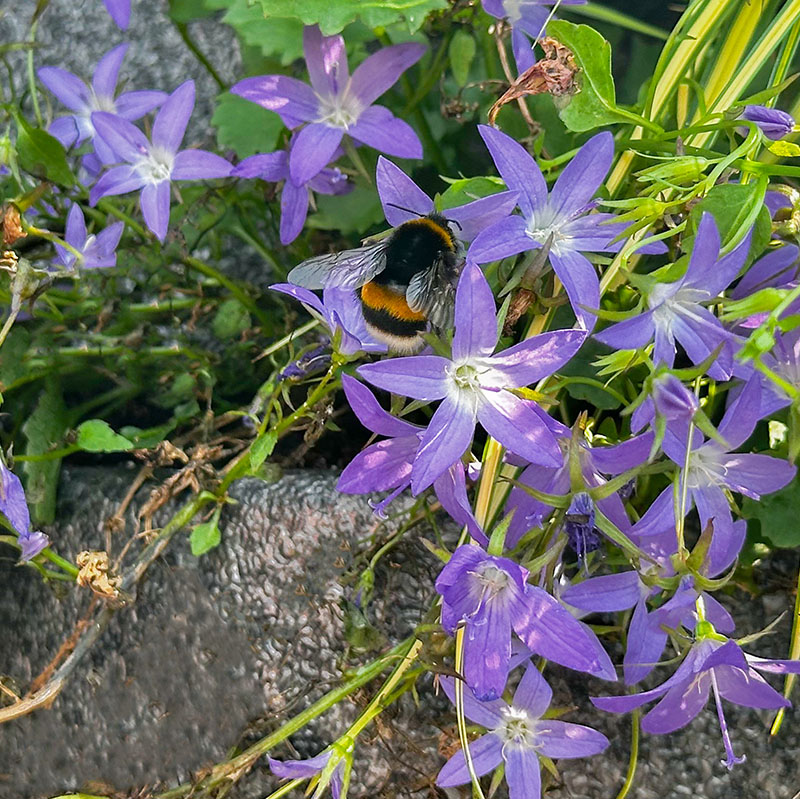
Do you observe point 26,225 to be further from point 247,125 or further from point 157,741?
point 157,741

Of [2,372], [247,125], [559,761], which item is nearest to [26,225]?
[2,372]

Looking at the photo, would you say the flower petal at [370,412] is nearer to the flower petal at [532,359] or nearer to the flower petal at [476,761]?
the flower petal at [532,359]

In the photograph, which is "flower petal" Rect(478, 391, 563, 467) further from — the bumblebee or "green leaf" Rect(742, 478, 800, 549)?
"green leaf" Rect(742, 478, 800, 549)

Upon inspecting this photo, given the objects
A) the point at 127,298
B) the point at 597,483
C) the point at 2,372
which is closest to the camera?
the point at 597,483

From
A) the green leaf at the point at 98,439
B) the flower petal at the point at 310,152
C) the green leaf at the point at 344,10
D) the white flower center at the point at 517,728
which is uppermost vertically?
the green leaf at the point at 344,10

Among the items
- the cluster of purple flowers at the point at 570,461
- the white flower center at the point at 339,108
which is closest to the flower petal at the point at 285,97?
the white flower center at the point at 339,108

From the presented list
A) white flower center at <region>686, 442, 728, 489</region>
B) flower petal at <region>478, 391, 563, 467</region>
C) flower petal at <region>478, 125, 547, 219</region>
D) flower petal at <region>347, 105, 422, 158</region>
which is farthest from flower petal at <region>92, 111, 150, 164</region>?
white flower center at <region>686, 442, 728, 489</region>
